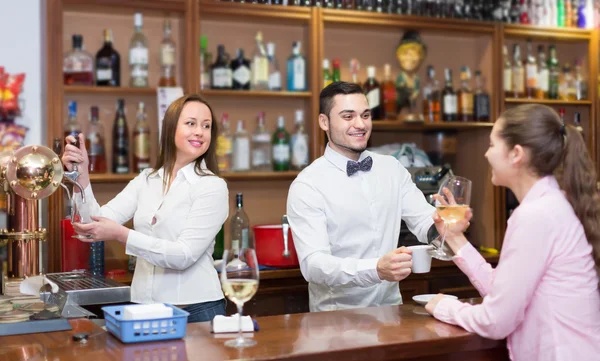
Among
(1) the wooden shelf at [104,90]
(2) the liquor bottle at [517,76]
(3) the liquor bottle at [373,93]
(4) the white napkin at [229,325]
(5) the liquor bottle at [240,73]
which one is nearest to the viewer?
(4) the white napkin at [229,325]

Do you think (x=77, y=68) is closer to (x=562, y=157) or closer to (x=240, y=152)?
(x=240, y=152)

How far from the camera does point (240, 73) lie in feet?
12.8

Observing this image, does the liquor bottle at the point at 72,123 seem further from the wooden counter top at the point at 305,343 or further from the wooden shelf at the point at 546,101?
the wooden shelf at the point at 546,101

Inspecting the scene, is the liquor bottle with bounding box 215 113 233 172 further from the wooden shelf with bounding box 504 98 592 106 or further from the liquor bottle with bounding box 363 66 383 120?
the wooden shelf with bounding box 504 98 592 106

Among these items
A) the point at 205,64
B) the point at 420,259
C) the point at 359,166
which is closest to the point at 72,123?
the point at 205,64

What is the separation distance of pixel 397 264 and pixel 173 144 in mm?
1032

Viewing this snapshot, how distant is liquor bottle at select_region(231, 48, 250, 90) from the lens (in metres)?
3.89

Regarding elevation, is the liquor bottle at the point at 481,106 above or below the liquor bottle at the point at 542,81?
below

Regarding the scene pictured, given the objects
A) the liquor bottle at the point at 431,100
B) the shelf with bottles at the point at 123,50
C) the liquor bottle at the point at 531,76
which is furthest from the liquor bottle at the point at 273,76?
the liquor bottle at the point at 531,76

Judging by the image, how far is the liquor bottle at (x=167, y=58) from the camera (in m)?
3.77

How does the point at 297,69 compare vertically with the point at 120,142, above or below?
above

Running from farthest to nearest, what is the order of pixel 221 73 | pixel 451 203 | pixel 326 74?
1. pixel 326 74
2. pixel 221 73
3. pixel 451 203

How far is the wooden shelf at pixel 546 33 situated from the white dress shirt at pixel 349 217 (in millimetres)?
1882

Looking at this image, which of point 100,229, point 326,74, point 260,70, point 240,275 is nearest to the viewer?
point 240,275
